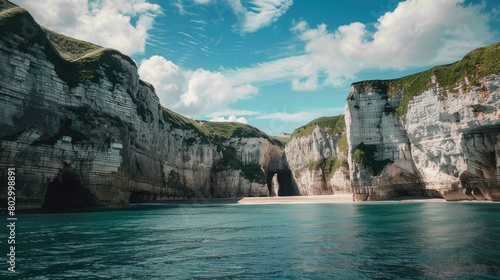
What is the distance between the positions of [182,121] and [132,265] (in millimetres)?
99752

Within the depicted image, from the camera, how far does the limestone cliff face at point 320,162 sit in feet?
316

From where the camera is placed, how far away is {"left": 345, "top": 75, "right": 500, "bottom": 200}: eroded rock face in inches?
2126

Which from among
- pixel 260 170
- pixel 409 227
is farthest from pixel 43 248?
pixel 260 170

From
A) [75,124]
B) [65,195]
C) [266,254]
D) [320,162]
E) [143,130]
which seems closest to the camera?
[266,254]

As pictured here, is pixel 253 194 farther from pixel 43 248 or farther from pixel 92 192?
pixel 43 248

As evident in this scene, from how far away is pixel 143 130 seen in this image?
76625 mm

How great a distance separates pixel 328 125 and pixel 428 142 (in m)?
47.3

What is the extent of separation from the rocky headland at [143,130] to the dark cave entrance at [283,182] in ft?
103

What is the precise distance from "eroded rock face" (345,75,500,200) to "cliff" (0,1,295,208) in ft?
170

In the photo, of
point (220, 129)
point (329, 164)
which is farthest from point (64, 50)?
point (329, 164)

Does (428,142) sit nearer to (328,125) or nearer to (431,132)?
(431,132)

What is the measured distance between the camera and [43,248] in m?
18.0

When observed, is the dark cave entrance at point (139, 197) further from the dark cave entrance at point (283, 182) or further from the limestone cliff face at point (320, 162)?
the dark cave entrance at point (283, 182)

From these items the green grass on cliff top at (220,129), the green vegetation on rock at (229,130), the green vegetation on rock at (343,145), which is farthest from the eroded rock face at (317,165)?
the green grass on cliff top at (220,129)
